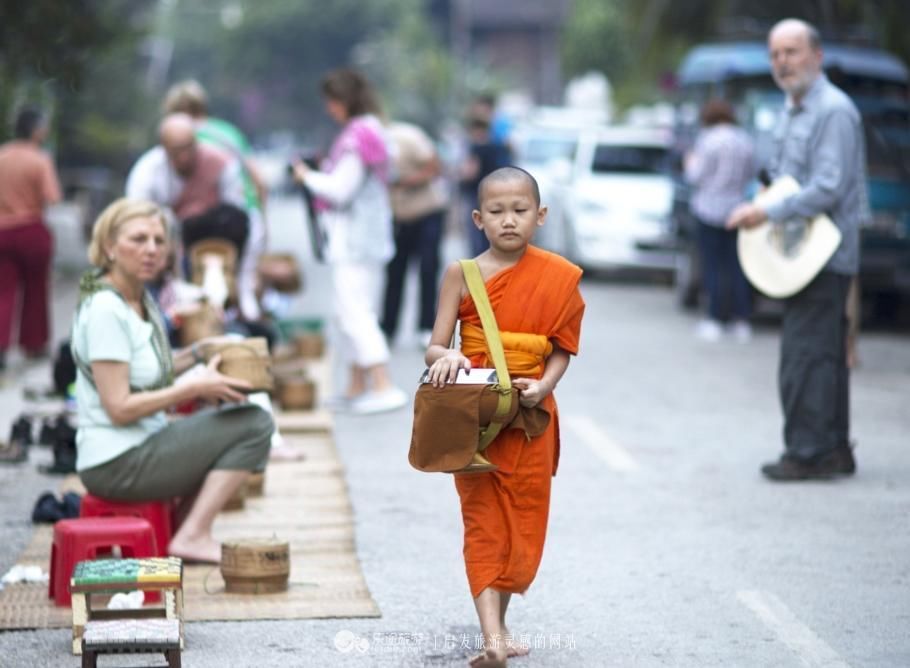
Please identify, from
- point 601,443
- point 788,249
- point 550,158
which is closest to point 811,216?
point 788,249

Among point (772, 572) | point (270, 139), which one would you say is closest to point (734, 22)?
point (772, 572)

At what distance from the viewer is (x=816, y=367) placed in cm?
911

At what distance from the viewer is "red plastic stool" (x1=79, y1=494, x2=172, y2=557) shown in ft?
23.1

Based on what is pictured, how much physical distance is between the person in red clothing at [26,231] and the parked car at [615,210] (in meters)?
8.85

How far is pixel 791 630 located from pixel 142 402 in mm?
2504

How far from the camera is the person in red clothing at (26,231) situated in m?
14.3

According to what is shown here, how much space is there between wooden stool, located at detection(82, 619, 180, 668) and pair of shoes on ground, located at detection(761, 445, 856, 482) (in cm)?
446

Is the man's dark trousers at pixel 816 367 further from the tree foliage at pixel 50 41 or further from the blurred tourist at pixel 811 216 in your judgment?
the tree foliage at pixel 50 41

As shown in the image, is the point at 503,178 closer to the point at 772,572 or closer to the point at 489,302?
the point at 489,302

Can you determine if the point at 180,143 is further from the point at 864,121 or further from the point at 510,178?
the point at 864,121

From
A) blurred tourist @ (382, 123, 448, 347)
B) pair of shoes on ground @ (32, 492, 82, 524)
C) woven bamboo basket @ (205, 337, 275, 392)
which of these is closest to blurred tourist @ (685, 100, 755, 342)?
blurred tourist @ (382, 123, 448, 347)

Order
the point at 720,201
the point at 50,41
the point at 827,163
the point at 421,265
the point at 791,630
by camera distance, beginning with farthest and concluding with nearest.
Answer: the point at 50,41 < the point at 720,201 < the point at 421,265 < the point at 827,163 < the point at 791,630

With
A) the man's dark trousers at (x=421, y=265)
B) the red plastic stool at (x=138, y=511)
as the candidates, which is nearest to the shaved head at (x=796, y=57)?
the red plastic stool at (x=138, y=511)

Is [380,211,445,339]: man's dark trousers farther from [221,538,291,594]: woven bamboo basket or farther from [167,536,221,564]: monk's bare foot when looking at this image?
[221,538,291,594]: woven bamboo basket
